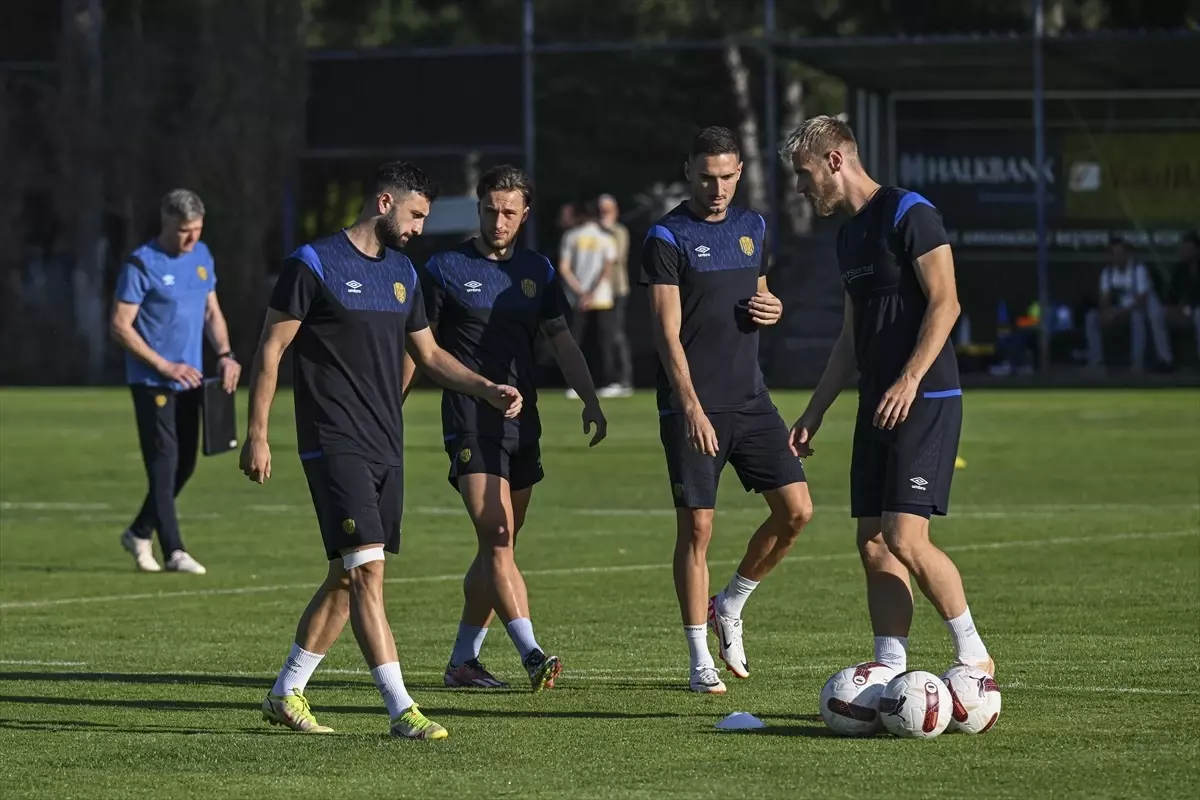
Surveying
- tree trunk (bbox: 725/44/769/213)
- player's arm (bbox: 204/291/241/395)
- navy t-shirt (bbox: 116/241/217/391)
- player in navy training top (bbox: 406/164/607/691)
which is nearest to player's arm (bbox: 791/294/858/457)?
player in navy training top (bbox: 406/164/607/691)

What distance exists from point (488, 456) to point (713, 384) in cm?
96

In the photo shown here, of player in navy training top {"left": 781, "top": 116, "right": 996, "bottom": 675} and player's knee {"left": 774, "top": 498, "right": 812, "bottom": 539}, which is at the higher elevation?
player in navy training top {"left": 781, "top": 116, "right": 996, "bottom": 675}

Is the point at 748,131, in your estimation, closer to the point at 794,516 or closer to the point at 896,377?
the point at 794,516

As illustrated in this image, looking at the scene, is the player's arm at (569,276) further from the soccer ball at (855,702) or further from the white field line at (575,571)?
the soccer ball at (855,702)

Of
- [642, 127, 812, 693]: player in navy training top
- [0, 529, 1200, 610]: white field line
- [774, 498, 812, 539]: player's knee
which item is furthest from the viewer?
[0, 529, 1200, 610]: white field line

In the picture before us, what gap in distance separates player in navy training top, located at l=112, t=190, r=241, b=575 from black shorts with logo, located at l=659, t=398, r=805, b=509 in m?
4.90

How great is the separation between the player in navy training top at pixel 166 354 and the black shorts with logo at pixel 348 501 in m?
5.55

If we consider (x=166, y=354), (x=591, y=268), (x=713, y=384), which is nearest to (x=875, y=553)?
(x=713, y=384)

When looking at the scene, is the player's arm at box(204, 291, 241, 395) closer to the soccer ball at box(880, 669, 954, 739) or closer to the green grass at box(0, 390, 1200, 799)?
the green grass at box(0, 390, 1200, 799)

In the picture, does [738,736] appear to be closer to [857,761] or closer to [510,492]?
[857,761]

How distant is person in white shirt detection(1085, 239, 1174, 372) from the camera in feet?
106

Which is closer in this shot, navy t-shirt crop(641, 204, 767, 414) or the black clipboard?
navy t-shirt crop(641, 204, 767, 414)

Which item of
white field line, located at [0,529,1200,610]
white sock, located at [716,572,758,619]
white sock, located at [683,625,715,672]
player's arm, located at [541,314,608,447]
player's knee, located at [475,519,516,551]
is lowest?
white field line, located at [0,529,1200,610]

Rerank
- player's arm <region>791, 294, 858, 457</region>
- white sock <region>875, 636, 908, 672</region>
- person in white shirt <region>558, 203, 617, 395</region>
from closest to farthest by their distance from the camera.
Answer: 1. white sock <region>875, 636, 908, 672</region>
2. player's arm <region>791, 294, 858, 457</region>
3. person in white shirt <region>558, 203, 617, 395</region>
